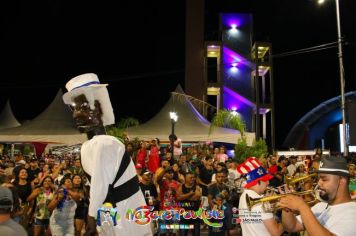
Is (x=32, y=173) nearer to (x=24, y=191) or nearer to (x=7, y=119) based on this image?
(x=24, y=191)

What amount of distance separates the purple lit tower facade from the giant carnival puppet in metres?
26.6

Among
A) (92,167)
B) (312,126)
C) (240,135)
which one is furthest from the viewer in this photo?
(312,126)

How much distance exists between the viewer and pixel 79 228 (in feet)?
32.6

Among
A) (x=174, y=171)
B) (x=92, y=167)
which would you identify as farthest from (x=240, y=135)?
(x=92, y=167)

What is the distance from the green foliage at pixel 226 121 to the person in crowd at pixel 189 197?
941cm

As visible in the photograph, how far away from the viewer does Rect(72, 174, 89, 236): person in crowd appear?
9.87 metres

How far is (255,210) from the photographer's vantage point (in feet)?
15.6

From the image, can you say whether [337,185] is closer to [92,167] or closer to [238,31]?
[92,167]

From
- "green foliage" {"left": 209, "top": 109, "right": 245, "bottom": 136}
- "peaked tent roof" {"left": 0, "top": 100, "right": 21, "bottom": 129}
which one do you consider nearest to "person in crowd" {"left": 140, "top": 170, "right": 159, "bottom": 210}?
"green foliage" {"left": 209, "top": 109, "right": 245, "bottom": 136}

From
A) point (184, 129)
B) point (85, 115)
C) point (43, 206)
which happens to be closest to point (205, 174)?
point (43, 206)

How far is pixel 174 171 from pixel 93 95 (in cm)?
842

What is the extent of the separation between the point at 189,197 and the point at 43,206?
11.7 feet

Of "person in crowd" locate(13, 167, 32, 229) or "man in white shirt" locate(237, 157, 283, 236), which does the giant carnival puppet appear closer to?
"man in white shirt" locate(237, 157, 283, 236)

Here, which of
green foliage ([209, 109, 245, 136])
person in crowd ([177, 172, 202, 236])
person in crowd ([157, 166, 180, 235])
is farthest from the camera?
green foliage ([209, 109, 245, 136])
